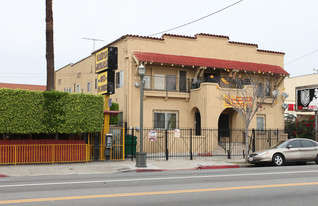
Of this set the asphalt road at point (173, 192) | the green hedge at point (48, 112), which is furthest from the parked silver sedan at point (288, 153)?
the green hedge at point (48, 112)

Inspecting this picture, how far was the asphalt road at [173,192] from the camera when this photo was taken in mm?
8797

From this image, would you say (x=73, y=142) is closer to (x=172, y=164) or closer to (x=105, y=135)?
(x=105, y=135)

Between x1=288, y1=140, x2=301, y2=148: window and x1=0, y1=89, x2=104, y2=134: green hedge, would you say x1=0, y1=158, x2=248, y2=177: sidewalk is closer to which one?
x1=0, y1=89, x2=104, y2=134: green hedge

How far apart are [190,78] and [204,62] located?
1.50 meters

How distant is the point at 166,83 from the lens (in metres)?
27.0

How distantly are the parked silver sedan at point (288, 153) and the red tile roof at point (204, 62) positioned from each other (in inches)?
360

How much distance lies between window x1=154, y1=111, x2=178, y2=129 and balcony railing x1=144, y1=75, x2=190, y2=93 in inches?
63.7

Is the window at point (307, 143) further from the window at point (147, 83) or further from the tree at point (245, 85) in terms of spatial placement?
the window at point (147, 83)

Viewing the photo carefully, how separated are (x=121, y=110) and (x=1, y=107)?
1056 centimetres

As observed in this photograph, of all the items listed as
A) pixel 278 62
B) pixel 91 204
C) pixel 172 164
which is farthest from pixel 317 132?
pixel 91 204

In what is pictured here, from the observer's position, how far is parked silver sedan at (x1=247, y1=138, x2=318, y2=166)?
19.1 meters

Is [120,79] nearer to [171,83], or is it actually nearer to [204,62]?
[171,83]

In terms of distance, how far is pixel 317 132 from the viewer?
25.4 meters

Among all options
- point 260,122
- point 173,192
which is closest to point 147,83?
point 260,122
